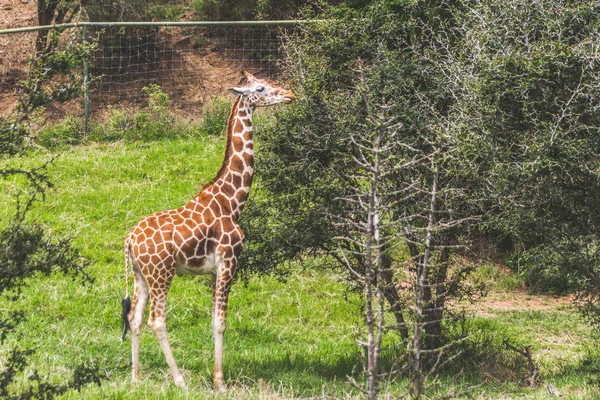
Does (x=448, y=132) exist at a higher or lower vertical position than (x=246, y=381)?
higher

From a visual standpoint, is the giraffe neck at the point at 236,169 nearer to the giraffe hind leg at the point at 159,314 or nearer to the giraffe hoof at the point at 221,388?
the giraffe hind leg at the point at 159,314

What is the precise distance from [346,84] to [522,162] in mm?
2534

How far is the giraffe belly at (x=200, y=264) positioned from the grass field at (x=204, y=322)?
0.99 metres

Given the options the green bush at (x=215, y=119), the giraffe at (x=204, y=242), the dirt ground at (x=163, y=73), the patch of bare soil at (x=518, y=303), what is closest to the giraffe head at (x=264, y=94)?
the giraffe at (x=204, y=242)

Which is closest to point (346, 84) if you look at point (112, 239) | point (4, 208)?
point (112, 239)

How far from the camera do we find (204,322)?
10.7 metres

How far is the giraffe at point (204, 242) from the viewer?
7.91 meters

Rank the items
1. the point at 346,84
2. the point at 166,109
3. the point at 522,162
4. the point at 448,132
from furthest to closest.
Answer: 1. the point at 166,109
2. the point at 346,84
3. the point at 448,132
4. the point at 522,162

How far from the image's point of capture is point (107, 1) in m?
19.4

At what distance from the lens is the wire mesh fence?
18797mm

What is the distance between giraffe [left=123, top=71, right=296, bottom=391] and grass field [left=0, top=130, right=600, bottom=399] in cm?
53

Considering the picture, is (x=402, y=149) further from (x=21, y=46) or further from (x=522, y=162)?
Result: (x=21, y=46)

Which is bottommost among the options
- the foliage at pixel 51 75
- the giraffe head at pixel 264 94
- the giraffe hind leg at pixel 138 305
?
the giraffe hind leg at pixel 138 305

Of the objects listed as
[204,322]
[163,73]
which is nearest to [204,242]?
[204,322]
